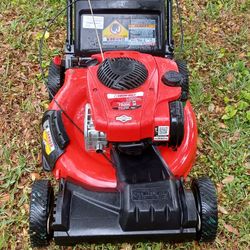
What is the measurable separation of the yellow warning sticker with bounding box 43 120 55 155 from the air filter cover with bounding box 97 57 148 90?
0.39 meters

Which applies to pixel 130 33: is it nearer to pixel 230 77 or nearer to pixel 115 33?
Answer: pixel 115 33

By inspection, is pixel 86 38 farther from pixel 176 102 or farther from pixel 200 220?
pixel 200 220

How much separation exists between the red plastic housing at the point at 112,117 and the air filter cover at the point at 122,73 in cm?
2

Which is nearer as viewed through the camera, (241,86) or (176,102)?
(176,102)

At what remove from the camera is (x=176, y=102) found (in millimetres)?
2131

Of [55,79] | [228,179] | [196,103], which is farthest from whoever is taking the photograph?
[196,103]

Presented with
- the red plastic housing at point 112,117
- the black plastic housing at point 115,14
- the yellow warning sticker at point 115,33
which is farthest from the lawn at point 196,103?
the yellow warning sticker at point 115,33

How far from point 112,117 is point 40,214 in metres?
0.52

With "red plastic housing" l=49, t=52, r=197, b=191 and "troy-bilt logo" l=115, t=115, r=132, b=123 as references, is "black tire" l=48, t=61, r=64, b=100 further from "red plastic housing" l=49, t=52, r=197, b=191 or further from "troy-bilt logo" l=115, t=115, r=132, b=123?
"troy-bilt logo" l=115, t=115, r=132, b=123

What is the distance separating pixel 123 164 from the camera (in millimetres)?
2223

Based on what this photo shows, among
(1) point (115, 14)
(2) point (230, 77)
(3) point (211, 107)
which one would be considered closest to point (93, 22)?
(1) point (115, 14)

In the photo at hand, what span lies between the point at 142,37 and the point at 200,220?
3.37ft

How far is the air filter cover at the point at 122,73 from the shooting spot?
2082mm

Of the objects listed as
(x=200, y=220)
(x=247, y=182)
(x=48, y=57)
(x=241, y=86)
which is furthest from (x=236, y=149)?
(x=48, y=57)
